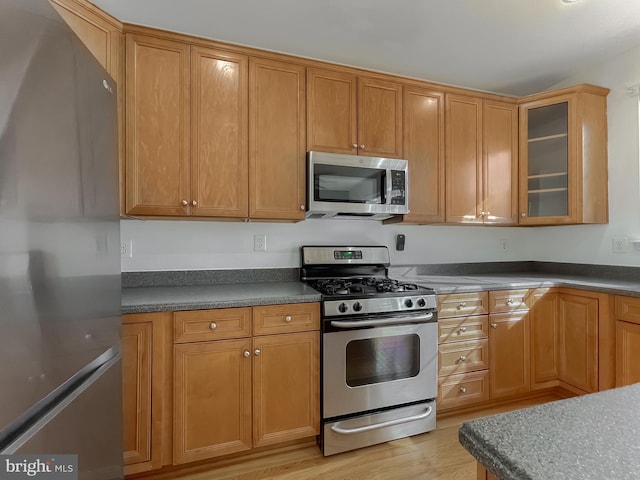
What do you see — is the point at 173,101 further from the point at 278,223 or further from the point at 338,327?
the point at 338,327

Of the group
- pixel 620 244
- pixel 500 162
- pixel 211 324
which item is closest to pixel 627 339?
pixel 620 244

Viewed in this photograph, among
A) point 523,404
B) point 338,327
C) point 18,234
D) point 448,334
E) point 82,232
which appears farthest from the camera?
point 523,404

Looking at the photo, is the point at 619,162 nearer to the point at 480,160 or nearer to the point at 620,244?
the point at 620,244

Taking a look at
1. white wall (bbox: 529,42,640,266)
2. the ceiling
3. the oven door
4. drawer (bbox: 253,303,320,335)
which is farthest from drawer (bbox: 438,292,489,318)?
the ceiling

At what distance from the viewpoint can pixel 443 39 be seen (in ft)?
6.65

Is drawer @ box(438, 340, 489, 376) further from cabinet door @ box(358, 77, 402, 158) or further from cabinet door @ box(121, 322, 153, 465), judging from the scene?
cabinet door @ box(121, 322, 153, 465)

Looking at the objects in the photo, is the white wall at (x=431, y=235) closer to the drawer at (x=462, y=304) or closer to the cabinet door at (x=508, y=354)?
the drawer at (x=462, y=304)

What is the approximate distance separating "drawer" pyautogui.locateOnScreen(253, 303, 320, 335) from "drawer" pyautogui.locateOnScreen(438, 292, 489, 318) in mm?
872

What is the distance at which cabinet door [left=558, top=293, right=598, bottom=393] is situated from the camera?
2146 mm

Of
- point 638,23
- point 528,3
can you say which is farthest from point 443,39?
point 638,23

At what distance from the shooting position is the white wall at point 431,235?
2131mm

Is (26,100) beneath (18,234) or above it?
above

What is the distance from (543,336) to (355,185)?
178 centimetres

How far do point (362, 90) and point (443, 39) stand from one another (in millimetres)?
578
